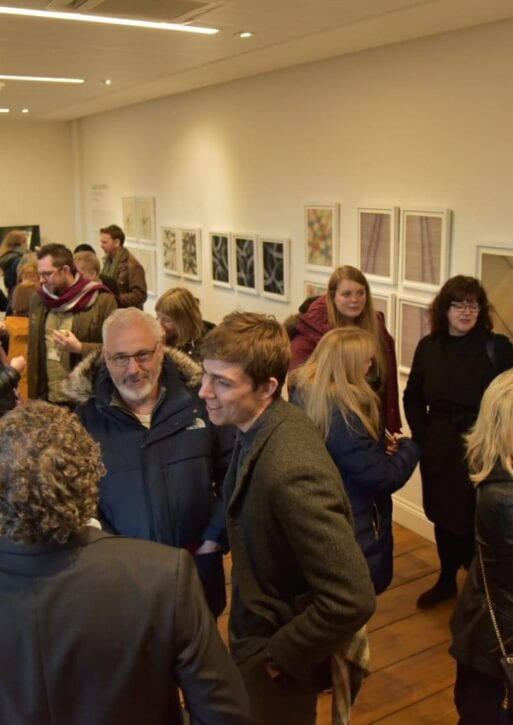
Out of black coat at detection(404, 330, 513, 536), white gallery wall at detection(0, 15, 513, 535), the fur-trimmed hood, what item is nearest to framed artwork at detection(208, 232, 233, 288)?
white gallery wall at detection(0, 15, 513, 535)

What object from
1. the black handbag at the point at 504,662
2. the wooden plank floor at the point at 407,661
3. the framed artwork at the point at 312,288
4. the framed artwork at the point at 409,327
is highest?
the framed artwork at the point at 312,288

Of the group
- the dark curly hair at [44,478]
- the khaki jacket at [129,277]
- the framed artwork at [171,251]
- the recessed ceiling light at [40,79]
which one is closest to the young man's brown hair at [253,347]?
the dark curly hair at [44,478]

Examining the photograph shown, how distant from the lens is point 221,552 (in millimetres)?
2406

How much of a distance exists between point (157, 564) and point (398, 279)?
11.2 feet

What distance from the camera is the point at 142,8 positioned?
10.6ft

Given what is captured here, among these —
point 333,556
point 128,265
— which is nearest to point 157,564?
point 333,556

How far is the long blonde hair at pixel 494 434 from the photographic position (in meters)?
2.05

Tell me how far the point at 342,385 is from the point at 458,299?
1077mm

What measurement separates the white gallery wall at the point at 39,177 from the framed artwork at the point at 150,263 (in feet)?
7.91

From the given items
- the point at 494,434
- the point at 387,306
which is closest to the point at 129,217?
the point at 387,306

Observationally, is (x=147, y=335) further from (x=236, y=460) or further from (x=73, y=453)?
(x=73, y=453)

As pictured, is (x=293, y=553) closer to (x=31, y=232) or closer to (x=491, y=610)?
(x=491, y=610)

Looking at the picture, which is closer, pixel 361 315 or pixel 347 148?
pixel 361 315

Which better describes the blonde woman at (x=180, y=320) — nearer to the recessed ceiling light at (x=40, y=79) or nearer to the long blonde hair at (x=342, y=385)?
the long blonde hair at (x=342, y=385)
